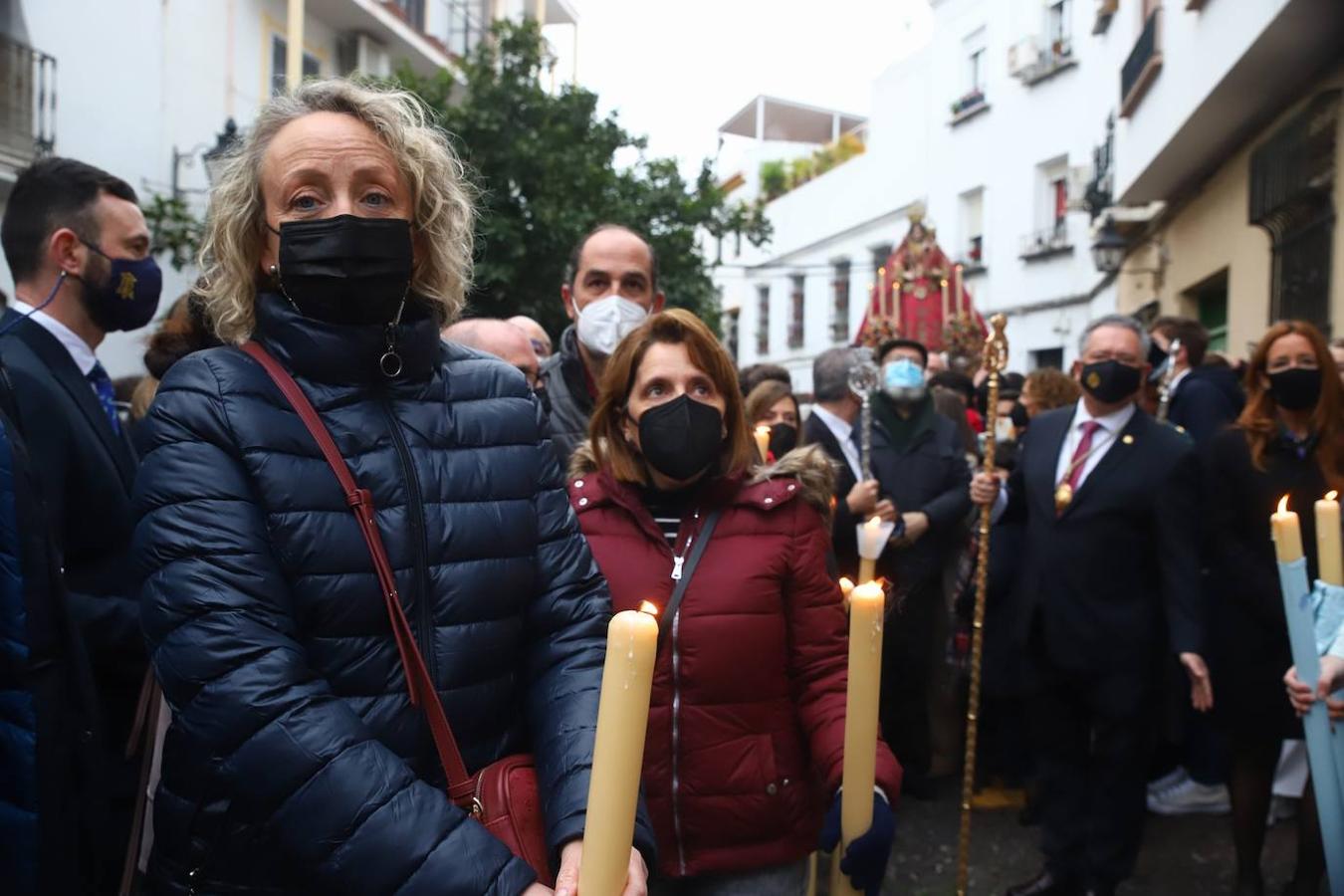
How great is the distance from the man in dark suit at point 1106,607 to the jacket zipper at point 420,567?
338cm

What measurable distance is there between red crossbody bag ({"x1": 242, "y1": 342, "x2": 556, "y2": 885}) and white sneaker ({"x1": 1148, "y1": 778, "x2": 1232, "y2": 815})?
16.4 feet

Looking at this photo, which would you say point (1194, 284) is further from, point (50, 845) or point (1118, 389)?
point (50, 845)

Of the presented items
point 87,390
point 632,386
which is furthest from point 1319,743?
point 87,390

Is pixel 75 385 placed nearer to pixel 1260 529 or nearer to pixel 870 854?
pixel 870 854

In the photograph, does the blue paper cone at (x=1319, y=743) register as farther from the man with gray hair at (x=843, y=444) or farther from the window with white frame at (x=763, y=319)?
the window with white frame at (x=763, y=319)

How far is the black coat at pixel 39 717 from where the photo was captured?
6.95ft

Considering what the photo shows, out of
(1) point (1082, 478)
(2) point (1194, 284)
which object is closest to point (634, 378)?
(1) point (1082, 478)

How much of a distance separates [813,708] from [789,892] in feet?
→ 1.44

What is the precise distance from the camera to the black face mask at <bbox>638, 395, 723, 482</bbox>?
2719 millimetres

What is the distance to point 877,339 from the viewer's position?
12.9m

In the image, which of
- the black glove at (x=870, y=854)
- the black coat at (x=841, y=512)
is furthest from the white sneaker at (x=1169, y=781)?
the black glove at (x=870, y=854)

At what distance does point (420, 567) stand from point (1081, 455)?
360 centimetres

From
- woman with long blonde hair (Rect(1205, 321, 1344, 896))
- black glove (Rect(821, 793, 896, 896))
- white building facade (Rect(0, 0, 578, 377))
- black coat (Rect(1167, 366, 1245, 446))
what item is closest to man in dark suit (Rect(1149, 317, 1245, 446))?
black coat (Rect(1167, 366, 1245, 446))

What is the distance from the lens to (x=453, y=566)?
1.80 meters
